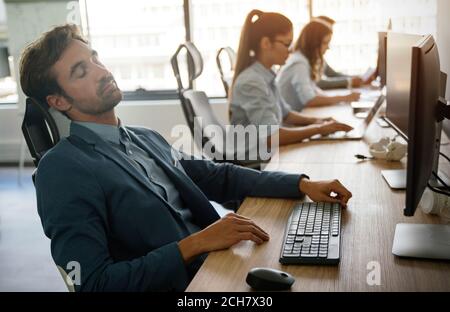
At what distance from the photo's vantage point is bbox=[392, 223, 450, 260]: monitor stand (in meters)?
1.18

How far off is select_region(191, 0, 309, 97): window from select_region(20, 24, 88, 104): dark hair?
3.49 metres

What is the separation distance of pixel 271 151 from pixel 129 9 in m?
3.03

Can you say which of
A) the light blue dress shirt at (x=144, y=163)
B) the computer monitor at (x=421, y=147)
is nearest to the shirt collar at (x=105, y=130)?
the light blue dress shirt at (x=144, y=163)

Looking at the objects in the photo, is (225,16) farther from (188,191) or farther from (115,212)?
(115,212)

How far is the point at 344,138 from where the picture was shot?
2.44 m

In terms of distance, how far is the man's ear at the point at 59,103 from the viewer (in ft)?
4.81

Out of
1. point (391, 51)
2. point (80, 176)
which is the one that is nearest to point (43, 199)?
point (80, 176)

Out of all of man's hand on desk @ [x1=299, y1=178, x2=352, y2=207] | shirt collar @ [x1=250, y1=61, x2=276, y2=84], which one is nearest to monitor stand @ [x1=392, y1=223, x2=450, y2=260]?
man's hand on desk @ [x1=299, y1=178, x2=352, y2=207]

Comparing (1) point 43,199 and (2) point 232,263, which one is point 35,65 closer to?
(1) point 43,199

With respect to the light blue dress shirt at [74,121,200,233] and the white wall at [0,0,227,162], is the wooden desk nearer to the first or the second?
the light blue dress shirt at [74,121,200,233]

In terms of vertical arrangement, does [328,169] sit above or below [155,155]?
below

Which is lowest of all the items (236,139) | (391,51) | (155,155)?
(236,139)

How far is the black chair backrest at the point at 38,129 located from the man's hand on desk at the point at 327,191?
2.32 feet

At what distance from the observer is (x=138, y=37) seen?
5.06 meters
